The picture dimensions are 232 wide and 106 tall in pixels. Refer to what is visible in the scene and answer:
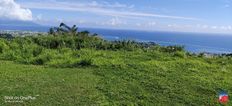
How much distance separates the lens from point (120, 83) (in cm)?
775

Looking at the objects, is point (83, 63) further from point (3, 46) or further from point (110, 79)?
point (3, 46)

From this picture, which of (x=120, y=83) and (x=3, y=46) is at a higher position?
(x=3, y=46)

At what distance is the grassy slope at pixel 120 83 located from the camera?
21.7 ft

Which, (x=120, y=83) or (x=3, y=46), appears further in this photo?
(x=3, y=46)

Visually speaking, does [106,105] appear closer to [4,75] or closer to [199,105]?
[199,105]

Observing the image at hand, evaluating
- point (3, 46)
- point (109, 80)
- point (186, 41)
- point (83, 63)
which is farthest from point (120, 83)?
point (186, 41)

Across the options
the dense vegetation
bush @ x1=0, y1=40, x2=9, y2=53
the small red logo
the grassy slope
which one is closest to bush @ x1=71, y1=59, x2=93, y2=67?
the dense vegetation

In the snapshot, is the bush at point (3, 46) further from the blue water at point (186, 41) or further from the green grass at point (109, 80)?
the blue water at point (186, 41)

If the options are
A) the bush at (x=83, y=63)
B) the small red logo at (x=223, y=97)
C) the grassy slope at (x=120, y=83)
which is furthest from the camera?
the bush at (x=83, y=63)

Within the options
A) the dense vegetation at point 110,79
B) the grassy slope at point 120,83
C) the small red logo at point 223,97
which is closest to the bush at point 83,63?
the dense vegetation at point 110,79

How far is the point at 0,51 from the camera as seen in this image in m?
12.0

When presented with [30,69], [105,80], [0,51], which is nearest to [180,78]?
[105,80]

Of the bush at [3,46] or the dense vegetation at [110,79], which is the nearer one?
the dense vegetation at [110,79]

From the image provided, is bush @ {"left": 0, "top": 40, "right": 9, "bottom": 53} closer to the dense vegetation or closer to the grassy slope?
the dense vegetation
